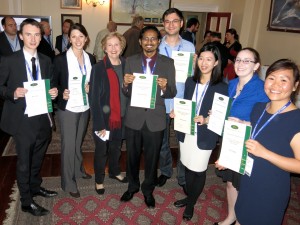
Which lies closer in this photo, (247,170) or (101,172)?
(247,170)

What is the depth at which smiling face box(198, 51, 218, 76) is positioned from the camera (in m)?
2.23

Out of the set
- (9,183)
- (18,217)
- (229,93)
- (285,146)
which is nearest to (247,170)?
(285,146)

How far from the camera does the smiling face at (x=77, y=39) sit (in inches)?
96.7

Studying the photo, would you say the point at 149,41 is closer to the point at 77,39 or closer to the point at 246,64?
the point at 77,39

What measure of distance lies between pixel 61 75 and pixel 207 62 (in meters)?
1.32

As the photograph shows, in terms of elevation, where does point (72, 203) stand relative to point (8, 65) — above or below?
below

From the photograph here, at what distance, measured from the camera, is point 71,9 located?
7930 mm

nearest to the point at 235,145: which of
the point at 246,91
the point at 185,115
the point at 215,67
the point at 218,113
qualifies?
the point at 218,113

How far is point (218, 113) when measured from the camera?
2.11 metres

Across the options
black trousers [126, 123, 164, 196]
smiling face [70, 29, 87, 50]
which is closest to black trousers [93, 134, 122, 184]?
black trousers [126, 123, 164, 196]

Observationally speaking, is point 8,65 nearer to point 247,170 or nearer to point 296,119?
point 247,170

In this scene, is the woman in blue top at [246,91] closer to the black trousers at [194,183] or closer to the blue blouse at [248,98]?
the blue blouse at [248,98]

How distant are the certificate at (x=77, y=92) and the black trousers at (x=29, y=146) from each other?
0.28m

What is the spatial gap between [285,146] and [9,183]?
3.01 metres
